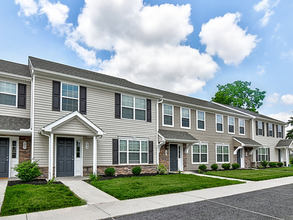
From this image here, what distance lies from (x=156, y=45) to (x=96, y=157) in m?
9.33

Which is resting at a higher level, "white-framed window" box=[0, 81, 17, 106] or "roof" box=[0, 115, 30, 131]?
"white-framed window" box=[0, 81, 17, 106]

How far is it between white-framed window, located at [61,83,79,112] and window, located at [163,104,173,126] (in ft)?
21.7

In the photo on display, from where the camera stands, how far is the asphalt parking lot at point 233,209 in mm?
6012

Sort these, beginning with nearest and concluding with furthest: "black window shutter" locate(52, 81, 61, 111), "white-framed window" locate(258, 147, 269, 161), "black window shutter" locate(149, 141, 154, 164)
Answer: "black window shutter" locate(52, 81, 61, 111) → "black window shutter" locate(149, 141, 154, 164) → "white-framed window" locate(258, 147, 269, 161)

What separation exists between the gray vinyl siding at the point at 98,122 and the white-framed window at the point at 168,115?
5.02ft

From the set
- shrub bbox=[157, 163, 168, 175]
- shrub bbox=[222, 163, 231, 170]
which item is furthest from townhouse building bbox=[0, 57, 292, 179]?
shrub bbox=[222, 163, 231, 170]

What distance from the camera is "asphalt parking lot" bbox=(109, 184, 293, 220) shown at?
19.7 ft

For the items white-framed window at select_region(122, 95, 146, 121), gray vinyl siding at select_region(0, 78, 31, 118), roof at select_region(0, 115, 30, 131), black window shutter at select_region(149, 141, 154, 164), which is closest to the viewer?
roof at select_region(0, 115, 30, 131)

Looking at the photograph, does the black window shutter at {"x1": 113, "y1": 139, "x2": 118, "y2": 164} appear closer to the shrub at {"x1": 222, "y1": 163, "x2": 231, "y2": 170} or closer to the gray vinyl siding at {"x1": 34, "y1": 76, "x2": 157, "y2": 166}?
the gray vinyl siding at {"x1": 34, "y1": 76, "x2": 157, "y2": 166}

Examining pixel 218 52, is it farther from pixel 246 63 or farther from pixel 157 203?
pixel 157 203

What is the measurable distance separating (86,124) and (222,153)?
43.1 ft

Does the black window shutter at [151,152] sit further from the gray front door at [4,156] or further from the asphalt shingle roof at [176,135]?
the gray front door at [4,156]

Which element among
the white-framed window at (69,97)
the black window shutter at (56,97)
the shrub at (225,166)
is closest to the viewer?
the black window shutter at (56,97)

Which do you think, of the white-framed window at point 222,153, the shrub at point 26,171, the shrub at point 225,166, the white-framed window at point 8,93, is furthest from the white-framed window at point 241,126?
the white-framed window at point 8,93
